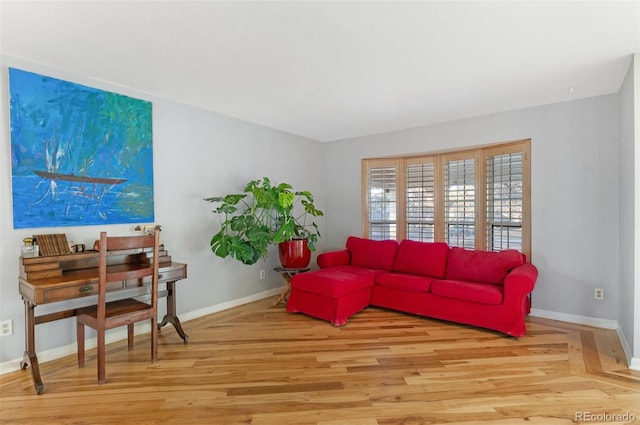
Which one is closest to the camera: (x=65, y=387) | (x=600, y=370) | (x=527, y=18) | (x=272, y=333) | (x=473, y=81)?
(x=527, y=18)

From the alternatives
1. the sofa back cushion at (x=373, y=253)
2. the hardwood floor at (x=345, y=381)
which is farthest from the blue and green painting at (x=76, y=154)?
the sofa back cushion at (x=373, y=253)

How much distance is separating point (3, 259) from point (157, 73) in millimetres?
1933

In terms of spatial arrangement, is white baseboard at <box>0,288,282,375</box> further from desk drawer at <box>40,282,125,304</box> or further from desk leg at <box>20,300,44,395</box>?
desk drawer at <box>40,282,125,304</box>

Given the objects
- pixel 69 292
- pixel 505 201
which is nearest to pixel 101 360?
pixel 69 292

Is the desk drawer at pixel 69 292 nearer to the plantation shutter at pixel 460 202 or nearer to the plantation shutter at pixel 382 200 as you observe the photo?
the plantation shutter at pixel 382 200

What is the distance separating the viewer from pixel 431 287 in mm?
3645

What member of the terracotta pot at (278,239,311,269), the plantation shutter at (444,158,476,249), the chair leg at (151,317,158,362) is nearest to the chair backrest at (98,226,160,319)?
the chair leg at (151,317,158,362)

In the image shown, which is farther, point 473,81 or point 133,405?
point 473,81

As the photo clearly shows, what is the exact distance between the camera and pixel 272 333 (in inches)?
129

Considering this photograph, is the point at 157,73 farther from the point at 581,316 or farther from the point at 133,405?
the point at 581,316

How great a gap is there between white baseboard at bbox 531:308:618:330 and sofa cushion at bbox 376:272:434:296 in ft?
4.23

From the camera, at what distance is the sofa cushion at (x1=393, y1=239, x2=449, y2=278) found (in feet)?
13.0

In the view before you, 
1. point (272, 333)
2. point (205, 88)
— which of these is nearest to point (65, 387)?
point (272, 333)

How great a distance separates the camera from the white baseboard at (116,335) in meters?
2.54
